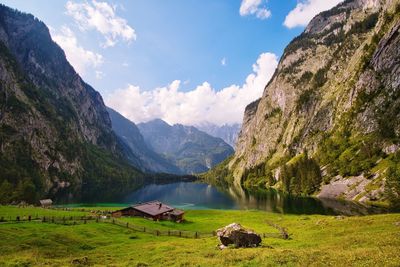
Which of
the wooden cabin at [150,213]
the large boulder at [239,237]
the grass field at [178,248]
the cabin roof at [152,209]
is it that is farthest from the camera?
the cabin roof at [152,209]

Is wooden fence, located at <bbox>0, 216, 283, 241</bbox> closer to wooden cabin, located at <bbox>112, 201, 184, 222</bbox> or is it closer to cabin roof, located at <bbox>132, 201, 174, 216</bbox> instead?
wooden cabin, located at <bbox>112, 201, 184, 222</bbox>

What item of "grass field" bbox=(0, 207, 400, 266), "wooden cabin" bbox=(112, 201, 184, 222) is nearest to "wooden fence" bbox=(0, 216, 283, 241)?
"grass field" bbox=(0, 207, 400, 266)

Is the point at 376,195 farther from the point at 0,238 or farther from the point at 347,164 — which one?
the point at 0,238

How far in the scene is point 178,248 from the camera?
49688 mm

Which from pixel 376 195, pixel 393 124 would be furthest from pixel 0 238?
pixel 393 124

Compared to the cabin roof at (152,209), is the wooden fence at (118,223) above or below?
below

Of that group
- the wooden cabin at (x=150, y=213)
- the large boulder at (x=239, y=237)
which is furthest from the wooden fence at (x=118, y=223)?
the wooden cabin at (x=150, y=213)

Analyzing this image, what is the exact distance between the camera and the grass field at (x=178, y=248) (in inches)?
1246

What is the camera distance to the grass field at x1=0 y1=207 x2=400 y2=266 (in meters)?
31.7

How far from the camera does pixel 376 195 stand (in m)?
133

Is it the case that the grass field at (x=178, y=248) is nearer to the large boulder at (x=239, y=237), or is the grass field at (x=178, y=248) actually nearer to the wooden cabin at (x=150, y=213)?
the large boulder at (x=239, y=237)

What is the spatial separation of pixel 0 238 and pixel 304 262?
44.7m

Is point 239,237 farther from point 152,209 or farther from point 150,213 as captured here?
point 152,209

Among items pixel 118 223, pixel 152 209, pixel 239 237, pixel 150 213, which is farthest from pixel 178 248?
pixel 152 209
